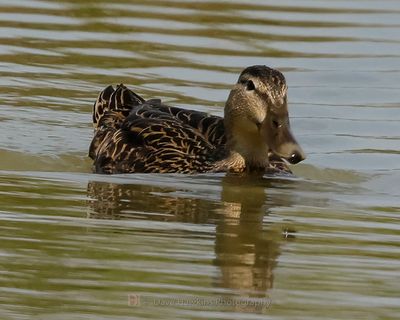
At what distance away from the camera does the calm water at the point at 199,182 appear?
845 centimetres

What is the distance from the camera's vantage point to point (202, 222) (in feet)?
35.2

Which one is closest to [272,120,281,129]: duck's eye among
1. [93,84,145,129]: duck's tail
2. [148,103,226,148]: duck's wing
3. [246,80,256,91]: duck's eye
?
[246,80,256,91]: duck's eye

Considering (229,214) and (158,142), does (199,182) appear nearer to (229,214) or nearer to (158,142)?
(158,142)

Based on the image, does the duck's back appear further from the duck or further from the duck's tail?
the duck's tail

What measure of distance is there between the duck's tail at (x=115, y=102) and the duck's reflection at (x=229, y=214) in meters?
1.88

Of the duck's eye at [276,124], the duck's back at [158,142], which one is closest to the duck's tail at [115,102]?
the duck's back at [158,142]

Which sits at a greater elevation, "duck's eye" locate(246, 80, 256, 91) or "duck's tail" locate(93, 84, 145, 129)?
"duck's eye" locate(246, 80, 256, 91)

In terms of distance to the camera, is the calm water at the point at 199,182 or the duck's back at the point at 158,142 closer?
the calm water at the point at 199,182

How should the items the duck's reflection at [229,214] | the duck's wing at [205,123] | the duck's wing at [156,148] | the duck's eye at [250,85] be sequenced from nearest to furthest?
the duck's reflection at [229,214] < the duck's eye at [250,85] < the duck's wing at [156,148] < the duck's wing at [205,123]

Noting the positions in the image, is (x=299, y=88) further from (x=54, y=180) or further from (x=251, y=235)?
(x=251, y=235)

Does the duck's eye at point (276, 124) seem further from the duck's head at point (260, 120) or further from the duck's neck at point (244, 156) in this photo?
the duck's neck at point (244, 156)

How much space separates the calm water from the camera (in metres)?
8.45

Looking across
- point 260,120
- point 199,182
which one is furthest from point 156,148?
point 260,120

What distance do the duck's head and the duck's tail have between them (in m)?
1.51
